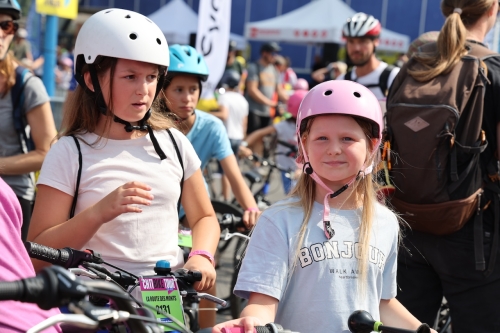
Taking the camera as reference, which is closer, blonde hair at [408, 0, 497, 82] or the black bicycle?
the black bicycle

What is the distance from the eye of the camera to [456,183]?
4227 mm

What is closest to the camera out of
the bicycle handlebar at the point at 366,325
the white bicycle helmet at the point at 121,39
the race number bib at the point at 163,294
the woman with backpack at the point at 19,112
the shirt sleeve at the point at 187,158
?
the bicycle handlebar at the point at 366,325

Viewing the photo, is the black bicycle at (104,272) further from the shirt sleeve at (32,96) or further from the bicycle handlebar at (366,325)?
the shirt sleeve at (32,96)

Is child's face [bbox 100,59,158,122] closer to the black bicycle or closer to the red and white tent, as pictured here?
the black bicycle

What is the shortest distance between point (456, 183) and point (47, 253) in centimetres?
226

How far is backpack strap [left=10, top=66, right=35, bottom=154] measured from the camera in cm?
485

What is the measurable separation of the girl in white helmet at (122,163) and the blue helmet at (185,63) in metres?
1.24

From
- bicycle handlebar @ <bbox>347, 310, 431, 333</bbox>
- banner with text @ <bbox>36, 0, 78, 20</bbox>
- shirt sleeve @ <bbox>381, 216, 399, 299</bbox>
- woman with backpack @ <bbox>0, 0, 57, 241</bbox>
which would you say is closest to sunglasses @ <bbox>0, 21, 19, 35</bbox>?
woman with backpack @ <bbox>0, 0, 57, 241</bbox>

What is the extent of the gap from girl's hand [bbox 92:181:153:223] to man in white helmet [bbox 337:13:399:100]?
4027mm

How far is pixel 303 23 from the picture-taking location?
85.0ft

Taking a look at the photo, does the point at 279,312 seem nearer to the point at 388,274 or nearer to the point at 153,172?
the point at 388,274

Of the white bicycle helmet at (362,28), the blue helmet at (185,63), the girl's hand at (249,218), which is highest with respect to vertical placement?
the white bicycle helmet at (362,28)

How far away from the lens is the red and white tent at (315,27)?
25000 mm

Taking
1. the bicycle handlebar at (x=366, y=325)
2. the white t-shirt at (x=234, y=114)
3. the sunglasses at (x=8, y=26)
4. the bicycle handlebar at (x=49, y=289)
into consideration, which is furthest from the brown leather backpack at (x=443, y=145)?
the white t-shirt at (x=234, y=114)
